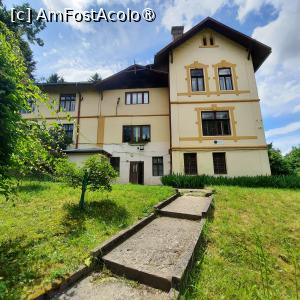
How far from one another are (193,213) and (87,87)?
17.4 meters

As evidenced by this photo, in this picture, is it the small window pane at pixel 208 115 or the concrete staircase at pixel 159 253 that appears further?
the small window pane at pixel 208 115

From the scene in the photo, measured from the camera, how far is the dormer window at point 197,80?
1719 centimetres

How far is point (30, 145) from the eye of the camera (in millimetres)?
3760

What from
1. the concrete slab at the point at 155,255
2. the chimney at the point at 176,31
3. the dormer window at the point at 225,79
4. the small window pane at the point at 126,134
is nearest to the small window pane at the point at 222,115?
the dormer window at the point at 225,79

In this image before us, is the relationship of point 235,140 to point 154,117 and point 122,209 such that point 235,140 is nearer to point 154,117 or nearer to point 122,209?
point 154,117

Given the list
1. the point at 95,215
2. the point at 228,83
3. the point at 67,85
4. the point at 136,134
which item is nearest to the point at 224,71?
the point at 228,83

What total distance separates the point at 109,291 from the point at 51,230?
255cm

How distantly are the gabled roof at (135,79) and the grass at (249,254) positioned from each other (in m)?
14.5

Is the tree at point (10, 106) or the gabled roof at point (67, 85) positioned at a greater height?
the gabled roof at point (67, 85)

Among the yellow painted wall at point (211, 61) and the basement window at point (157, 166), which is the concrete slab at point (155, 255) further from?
the yellow painted wall at point (211, 61)

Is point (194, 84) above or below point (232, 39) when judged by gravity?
below

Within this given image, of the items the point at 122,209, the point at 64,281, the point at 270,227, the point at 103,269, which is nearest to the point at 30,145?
the point at 64,281

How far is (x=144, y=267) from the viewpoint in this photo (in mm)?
3453

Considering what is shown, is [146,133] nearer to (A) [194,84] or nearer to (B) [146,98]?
(B) [146,98]
